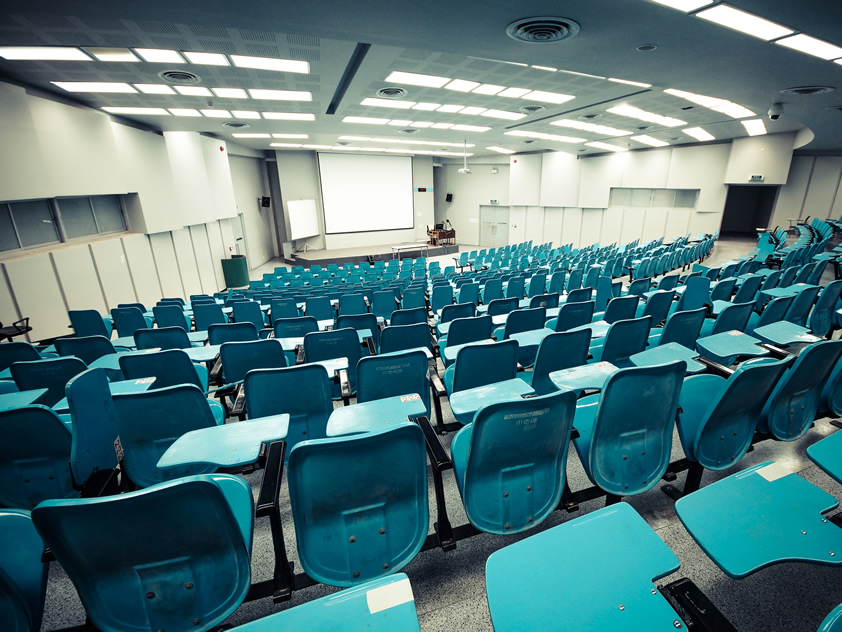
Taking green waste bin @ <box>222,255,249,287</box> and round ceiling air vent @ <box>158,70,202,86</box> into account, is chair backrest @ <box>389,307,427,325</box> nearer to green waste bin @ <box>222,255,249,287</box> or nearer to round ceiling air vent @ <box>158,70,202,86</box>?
round ceiling air vent @ <box>158,70,202,86</box>

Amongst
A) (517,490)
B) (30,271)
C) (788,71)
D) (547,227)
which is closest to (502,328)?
(517,490)

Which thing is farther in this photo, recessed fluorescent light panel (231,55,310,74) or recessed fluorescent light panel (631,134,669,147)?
recessed fluorescent light panel (631,134,669,147)

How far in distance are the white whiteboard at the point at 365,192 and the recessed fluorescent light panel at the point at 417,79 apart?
483 inches

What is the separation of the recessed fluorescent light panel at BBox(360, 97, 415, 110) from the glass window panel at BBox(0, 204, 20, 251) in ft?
24.0

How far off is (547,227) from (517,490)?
69.9 feet

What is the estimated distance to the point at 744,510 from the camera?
144 cm

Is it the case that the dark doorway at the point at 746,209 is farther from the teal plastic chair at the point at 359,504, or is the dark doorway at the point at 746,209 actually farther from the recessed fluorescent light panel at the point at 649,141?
the teal plastic chair at the point at 359,504

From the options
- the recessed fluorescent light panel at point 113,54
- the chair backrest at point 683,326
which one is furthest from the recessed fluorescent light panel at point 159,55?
the chair backrest at point 683,326

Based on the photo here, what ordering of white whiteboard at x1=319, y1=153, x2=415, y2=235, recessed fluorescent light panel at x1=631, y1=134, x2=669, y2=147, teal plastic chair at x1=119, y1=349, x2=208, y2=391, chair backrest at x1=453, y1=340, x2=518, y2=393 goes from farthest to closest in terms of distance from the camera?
white whiteboard at x1=319, y1=153, x2=415, y2=235
recessed fluorescent light panel at x1=631, y1=134, x2=669, y2=147
teal plastic chair at x1=119, y1=349, x2=208, y2=391
chair backrest at x1=453, y1=340, x2=518, y2=393

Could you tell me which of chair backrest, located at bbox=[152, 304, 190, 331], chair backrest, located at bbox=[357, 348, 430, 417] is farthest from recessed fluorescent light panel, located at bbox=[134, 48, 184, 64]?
chair backrest, located at bbox=[357, 348, 430, 417]

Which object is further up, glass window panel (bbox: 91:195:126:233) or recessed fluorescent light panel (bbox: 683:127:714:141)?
recessed fluorescent light panel (bbox: 683:127:714:141)

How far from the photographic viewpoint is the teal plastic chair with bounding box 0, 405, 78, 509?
193cm

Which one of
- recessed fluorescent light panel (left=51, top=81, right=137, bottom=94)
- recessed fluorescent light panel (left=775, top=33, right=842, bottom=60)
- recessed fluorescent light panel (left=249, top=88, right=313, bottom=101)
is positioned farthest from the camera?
recessed fluorescent light panel (left=249, top=88, right=313, bottom=101)

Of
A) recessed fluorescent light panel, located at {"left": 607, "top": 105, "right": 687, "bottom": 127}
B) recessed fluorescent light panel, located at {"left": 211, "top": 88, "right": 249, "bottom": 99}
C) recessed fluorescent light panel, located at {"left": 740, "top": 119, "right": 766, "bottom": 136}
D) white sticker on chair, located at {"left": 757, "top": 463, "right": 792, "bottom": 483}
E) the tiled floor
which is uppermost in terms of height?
recessed fluorescent light panel, located at {"left": 211, "top": 88, "right": 249, "bottom": 99}
